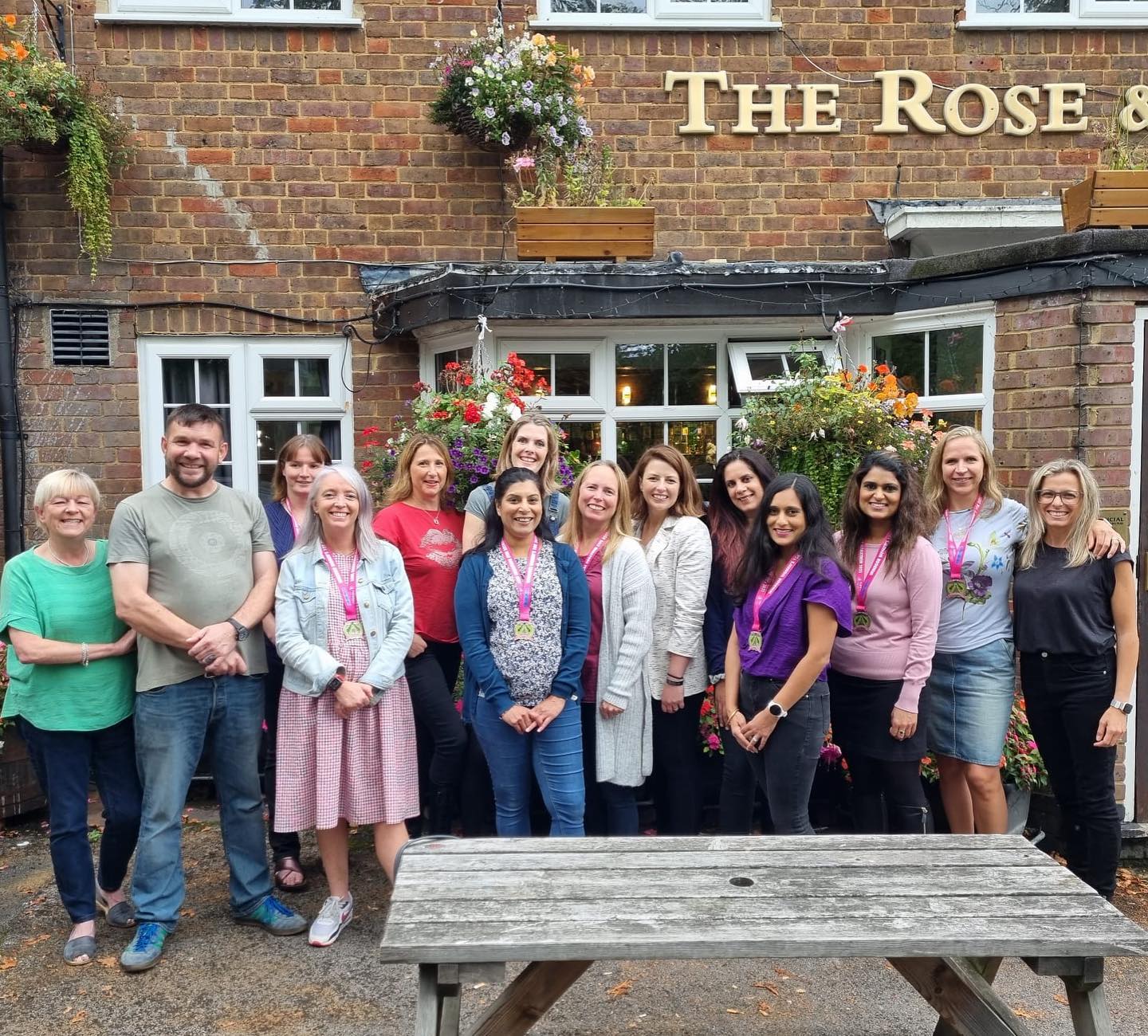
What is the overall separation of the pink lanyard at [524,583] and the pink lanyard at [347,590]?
568mm

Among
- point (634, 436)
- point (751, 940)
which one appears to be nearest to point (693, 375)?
point (634, 436)

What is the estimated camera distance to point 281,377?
6.77 m

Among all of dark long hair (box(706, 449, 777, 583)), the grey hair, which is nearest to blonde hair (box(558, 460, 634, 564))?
dark long hair (box(706, 449, 777, 583))

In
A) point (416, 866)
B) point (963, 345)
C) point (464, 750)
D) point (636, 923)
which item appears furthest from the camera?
point (963, 345)

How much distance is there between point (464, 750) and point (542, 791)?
572 millimetres

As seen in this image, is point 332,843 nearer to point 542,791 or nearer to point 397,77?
point 542,791

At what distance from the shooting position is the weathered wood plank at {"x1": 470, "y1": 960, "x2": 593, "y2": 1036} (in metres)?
2.81

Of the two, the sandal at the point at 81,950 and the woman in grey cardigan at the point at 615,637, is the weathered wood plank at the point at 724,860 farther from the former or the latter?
the sandal at the point at 81,950

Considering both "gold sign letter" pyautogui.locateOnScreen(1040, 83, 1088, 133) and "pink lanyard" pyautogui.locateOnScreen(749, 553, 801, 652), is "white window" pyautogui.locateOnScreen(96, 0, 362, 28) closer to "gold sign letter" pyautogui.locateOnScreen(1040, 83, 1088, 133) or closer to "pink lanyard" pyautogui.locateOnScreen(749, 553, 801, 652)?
"gold sign letter" pyautogui.locateOnScreen(1040, 83, 1088, 133)

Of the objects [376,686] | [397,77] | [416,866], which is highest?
[397,77]

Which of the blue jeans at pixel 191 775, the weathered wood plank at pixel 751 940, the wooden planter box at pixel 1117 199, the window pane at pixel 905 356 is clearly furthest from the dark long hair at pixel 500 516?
the wooden planter box at pixel 1117 199

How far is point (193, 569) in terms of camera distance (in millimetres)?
3756

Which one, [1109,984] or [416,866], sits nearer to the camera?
[416,866]

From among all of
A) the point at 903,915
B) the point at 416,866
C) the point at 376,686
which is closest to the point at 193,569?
the point at 376,686
